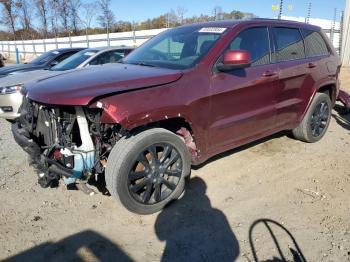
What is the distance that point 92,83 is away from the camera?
3.22 m

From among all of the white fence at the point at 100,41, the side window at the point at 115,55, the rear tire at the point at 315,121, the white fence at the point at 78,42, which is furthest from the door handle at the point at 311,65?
the white fence at the point at 78,42

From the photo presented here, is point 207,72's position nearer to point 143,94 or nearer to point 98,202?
point 143,94

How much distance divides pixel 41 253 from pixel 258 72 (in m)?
3.02

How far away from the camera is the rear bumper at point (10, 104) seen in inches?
257

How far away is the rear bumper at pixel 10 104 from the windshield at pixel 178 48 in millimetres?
2988

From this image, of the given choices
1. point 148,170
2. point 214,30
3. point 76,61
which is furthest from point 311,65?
point 76,61

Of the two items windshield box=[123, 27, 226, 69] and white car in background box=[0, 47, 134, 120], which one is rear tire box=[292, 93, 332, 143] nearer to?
windshield box=[123, 27, 226, 69]

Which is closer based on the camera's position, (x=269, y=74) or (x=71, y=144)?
(x=71, y=144)

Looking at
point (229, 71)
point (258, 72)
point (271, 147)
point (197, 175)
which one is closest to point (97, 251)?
point (197, 175)

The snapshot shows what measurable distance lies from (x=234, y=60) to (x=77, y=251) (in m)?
2.36

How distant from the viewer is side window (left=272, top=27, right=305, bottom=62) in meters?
4.66

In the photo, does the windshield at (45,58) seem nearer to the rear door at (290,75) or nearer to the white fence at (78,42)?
the rear door at (290,75)

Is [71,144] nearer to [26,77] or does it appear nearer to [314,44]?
[314,44]

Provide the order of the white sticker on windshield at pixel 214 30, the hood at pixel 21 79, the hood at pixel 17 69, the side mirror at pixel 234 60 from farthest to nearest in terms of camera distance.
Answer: the hood at pixel 17 69
the hood at pixel 21 79
the white sticker on windshield at pixel 214 30
the side mirror at pixel 234 60
